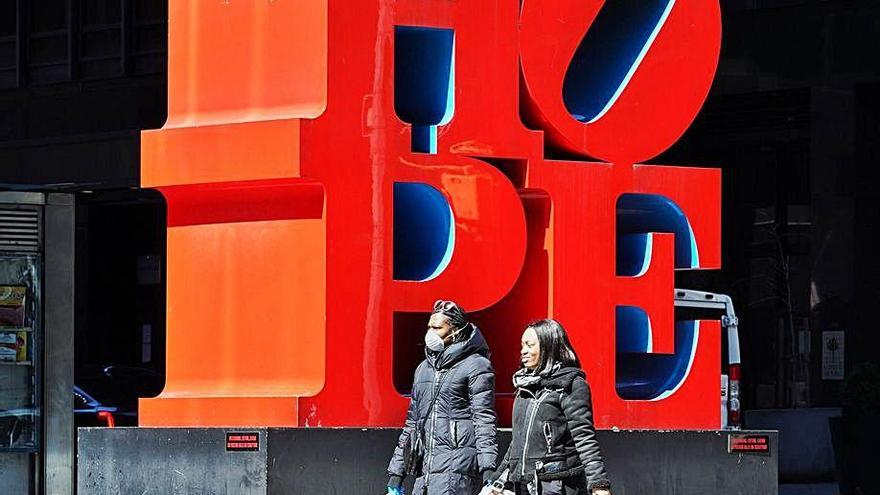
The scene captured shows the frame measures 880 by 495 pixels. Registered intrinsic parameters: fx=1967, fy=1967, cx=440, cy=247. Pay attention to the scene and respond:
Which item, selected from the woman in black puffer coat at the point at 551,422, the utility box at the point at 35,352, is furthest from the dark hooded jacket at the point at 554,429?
the utility box at the point at 35,352

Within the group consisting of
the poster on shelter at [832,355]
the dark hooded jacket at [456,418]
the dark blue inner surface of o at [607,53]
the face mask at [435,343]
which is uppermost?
the dark blue inner surface of o at [607,53]

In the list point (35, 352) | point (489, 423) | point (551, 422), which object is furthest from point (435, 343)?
point (35, 352)

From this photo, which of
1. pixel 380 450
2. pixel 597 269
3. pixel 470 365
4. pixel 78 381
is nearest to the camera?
pixel 470 365

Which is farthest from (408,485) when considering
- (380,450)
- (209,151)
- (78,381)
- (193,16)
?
(78,381)

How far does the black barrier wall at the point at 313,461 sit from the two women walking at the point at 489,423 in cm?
99

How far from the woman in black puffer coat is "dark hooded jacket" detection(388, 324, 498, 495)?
0.83 metres

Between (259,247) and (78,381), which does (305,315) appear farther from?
(78,381)

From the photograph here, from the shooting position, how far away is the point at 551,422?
11.3m

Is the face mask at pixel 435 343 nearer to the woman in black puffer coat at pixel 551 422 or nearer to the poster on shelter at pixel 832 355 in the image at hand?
the woman in black puffer coat at pixel 551 422

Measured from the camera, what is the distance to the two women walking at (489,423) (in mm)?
11281

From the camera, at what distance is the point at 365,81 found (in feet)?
46.4

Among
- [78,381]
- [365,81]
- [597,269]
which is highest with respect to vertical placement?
[365,81]

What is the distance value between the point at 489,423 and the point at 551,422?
985mm

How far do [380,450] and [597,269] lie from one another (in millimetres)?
2252
